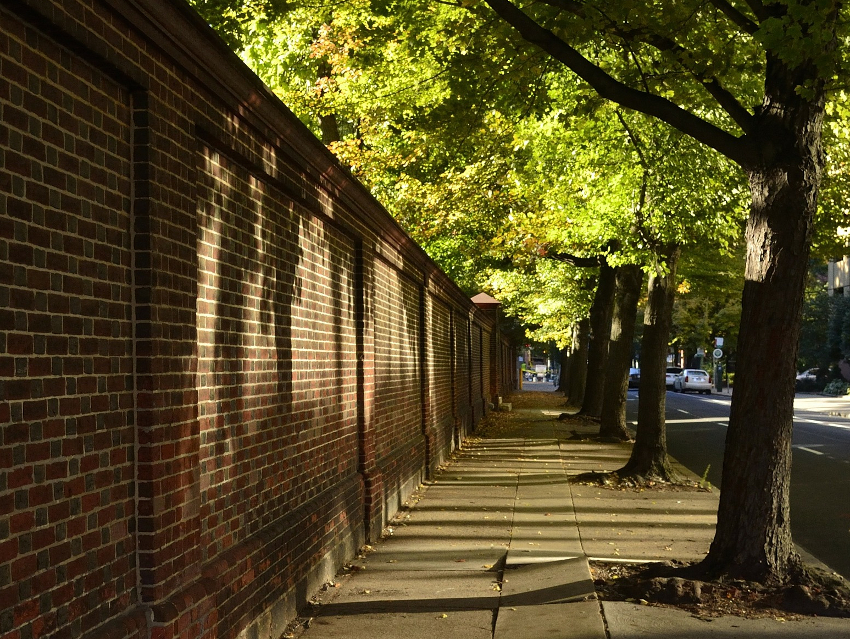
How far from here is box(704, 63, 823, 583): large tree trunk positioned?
24.5ft

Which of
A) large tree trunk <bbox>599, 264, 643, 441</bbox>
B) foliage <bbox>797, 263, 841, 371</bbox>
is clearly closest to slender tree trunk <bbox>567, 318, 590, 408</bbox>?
large tree trunk <bbox>599, 264, 643, 441</bbox>

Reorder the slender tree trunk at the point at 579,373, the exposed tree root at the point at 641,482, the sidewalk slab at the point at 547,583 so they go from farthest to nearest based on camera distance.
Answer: the slender tree trunk at the point at 579,373, the exposed tree root at the point at 641,482, the sidewalk slab at the point at 547,583

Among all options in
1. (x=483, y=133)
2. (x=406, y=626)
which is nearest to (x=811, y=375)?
(x=483, y=133)

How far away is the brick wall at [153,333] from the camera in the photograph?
3.46 meters

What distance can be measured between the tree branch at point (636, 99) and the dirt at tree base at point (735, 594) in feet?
10.1

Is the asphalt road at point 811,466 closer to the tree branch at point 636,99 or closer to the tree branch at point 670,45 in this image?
the tree branch at point 636,99

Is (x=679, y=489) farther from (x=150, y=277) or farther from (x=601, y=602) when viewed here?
(x=150, y=277)

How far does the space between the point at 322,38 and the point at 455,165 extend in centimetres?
643

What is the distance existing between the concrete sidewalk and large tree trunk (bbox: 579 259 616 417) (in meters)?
12.7

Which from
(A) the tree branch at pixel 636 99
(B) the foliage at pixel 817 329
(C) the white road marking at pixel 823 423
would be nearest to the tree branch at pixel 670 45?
(A) the tree branch at pixel 636 99

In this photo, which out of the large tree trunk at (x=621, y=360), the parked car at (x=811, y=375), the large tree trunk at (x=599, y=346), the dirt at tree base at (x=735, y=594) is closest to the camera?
the dirt at tree base at (x=735, y=594)

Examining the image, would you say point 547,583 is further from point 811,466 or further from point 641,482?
point 811,466

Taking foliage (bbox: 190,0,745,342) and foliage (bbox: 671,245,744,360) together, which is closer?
foliage (bbox: 190,0,745,342)

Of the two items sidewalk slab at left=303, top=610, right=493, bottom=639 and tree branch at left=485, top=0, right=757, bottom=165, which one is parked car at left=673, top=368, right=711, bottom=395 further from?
sidewalk slab at left=303, top=610, right=493, bottom=639
